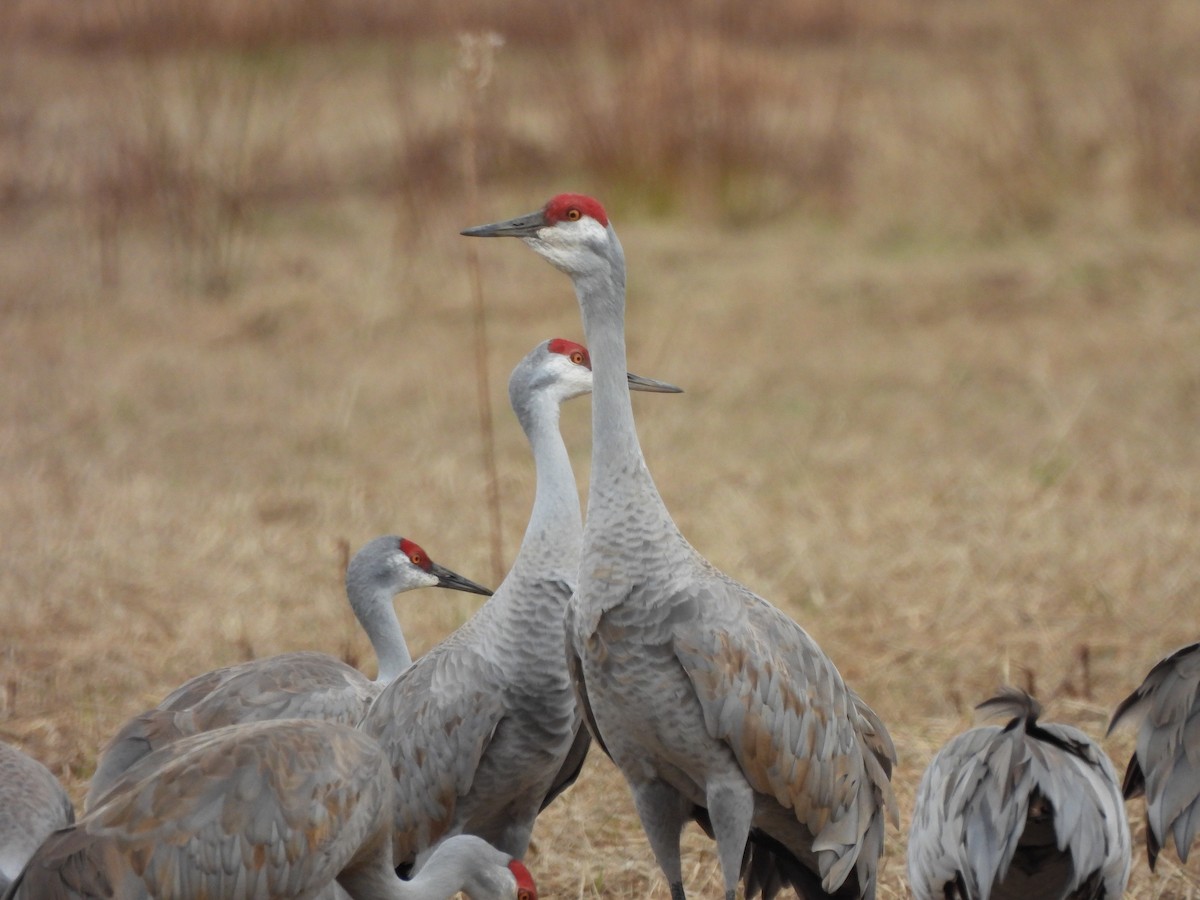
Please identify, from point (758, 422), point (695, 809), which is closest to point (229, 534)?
point (758, 422)

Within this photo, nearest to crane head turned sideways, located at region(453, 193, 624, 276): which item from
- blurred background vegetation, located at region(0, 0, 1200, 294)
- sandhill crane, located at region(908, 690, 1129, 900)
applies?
sandhill crane, located at region(908, 690, 1129, 900)

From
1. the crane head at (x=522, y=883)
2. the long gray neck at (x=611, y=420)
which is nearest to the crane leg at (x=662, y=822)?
the crane head at (x=522, y=883)

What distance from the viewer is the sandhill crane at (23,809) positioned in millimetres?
3529

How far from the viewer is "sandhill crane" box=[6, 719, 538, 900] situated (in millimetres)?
3158

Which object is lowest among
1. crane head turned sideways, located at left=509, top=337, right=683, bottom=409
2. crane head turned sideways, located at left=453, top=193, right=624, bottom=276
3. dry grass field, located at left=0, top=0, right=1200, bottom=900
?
dry grass field, located at left=0, top=0, right=1200, bottom=900

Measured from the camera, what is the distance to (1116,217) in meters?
10.4

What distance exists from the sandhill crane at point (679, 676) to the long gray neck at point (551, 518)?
37cm

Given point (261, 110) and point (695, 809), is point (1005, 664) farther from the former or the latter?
point (261, 110)

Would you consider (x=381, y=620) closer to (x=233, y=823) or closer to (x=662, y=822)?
(x=662, y=822)

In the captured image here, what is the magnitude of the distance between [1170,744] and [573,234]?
171cm

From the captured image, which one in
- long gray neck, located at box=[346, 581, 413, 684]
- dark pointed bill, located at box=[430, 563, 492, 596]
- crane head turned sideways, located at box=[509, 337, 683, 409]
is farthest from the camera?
dark pointed bill, located at box=[430, 563, 492, 596]

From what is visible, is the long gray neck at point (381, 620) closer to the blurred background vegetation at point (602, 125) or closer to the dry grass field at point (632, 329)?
the dry grass field at point (632, 329)

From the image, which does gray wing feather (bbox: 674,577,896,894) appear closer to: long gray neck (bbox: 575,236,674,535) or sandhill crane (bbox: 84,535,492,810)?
long gray neck (bbox: 575,236,674,535)

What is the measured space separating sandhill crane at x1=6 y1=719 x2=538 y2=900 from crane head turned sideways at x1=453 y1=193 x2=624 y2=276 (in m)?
1.08
